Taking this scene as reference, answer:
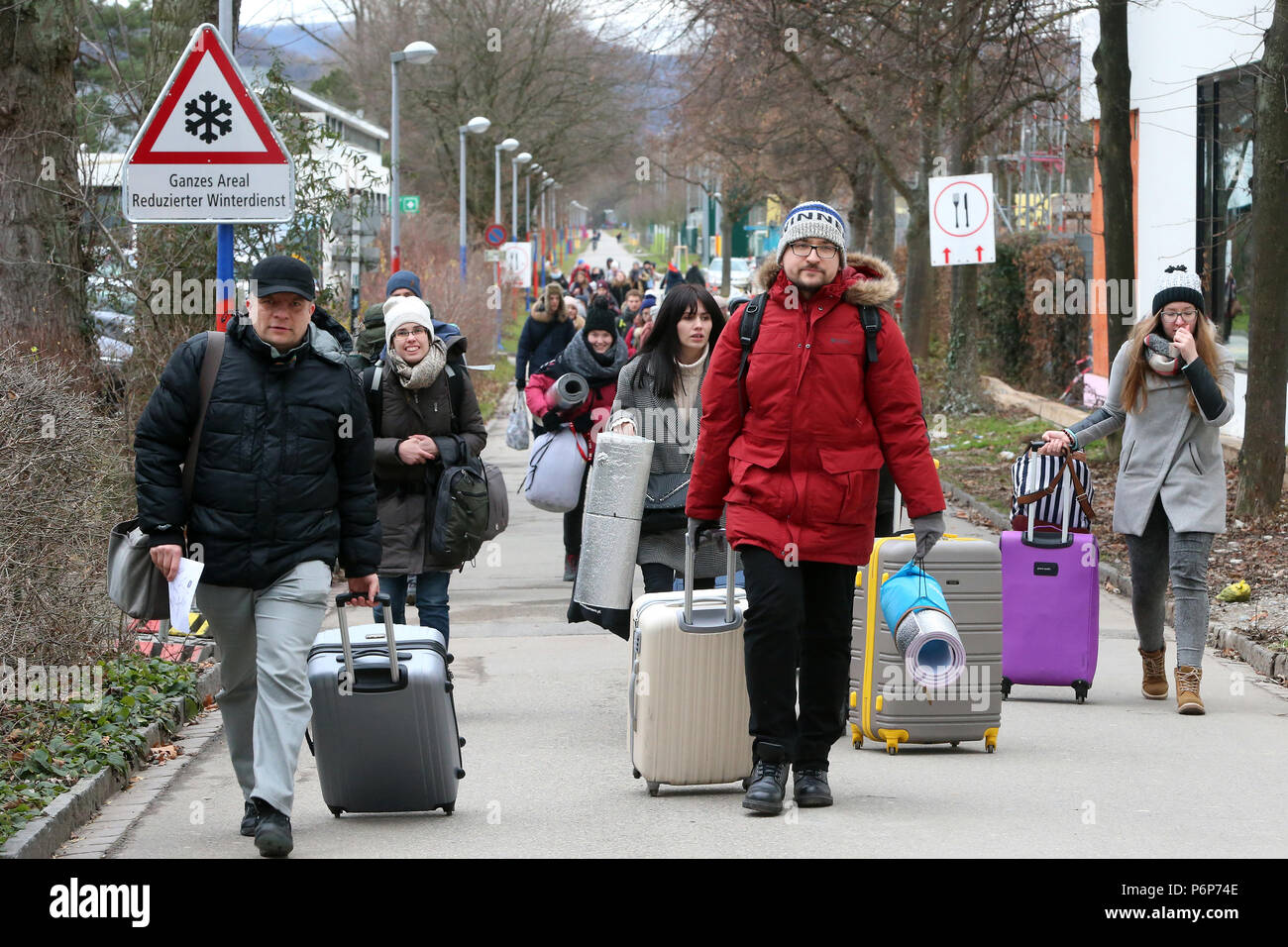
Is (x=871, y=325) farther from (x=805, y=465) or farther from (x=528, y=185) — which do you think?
(x=528, y=185)

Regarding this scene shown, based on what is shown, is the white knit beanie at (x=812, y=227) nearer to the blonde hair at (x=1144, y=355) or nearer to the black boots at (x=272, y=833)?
the black boots at (x=272, y=833)

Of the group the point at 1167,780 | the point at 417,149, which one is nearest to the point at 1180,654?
the point at 1167,780

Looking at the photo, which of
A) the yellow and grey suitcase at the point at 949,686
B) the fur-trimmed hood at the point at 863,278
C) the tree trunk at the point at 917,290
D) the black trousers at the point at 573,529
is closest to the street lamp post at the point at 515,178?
the tree trunk at the point at 917,290

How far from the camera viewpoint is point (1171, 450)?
827 cm

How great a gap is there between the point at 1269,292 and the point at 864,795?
812cm

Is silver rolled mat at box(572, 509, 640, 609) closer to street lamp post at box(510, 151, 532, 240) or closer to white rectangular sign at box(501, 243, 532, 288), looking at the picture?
white rectangular sign at box(501, 243, 532, 288)

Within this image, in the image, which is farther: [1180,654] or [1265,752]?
[1180,654]

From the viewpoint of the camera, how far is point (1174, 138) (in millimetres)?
21609

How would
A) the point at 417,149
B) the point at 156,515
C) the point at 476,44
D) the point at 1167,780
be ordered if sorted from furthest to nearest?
the point at 417,149 → the point at 476,44 → the point at 1167,780 → the point at 156,515

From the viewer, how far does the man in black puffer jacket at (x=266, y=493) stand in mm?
5660

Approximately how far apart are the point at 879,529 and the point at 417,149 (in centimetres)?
5462

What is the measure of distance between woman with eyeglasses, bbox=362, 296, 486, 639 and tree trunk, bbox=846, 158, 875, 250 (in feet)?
107

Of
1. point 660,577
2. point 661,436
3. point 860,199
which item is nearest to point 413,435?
point 661,436
